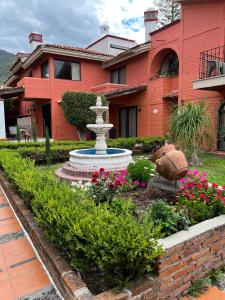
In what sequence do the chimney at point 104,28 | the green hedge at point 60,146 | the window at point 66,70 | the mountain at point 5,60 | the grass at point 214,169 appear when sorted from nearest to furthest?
1. the grass at point 214,169
2. the green hedge at point 60,146
3. the window at point 66,70
4. the chimney at point 104,28
5. the mountain at point 5,60

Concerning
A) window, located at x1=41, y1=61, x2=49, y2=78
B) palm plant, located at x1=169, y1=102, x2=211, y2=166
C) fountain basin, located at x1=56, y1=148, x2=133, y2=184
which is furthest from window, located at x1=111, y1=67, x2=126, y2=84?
fountain basin, located at x1=56, y1=148, x2=133, y2=184

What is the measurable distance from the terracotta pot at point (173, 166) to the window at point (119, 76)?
13.6 metres

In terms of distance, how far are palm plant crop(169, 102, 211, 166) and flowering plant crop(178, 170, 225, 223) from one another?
4216 mm

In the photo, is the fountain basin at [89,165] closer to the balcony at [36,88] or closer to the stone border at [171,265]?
the stone border at [171,265]

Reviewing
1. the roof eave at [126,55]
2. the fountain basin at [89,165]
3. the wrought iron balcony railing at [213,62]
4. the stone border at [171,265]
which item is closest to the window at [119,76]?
the roof eave at [126,55]

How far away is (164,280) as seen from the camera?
2.09 meters

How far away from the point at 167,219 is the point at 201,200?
91 centimetres

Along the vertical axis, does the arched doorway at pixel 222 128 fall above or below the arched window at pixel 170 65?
below

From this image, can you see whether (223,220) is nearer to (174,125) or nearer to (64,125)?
(174,125)

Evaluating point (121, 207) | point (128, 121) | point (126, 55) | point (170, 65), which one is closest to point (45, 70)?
point (126, 55)

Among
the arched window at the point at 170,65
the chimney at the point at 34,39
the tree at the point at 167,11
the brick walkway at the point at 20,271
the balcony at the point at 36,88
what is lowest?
the brick walkway at the point at 20,271

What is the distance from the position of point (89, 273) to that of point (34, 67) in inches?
687

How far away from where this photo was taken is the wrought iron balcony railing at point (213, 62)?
8.56 m

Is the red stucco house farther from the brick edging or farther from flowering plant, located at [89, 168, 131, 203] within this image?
the brick edging
